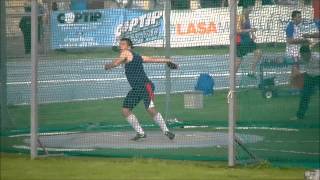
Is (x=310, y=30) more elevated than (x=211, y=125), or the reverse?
(x=310, y=30)

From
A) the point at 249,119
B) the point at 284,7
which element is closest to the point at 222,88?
the point at 249,119

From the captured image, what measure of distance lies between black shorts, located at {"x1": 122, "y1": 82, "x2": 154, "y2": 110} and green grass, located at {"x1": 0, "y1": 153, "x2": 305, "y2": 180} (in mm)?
1171

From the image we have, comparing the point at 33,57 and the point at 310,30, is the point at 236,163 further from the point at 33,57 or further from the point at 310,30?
the point at 33,57

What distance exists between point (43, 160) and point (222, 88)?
273cm

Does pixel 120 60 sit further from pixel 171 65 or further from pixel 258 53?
pixel 258 53

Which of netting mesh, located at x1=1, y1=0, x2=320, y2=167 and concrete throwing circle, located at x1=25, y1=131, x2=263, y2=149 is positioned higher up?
netting mesh, located at x1=1, y1=0, x2=320, y2=167

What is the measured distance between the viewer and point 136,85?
587 inches

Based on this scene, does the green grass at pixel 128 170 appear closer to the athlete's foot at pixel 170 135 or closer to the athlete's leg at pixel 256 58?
the athlete's foot at pixel 170 135

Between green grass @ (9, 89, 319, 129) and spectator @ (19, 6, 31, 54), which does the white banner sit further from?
spectator @ (19, 6, 31, 54)

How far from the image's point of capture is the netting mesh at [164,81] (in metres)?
13.5

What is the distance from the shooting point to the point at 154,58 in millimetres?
14891

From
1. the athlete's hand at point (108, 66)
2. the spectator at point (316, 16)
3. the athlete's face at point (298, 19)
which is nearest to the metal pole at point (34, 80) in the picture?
the athlete's hand at point (108, 66)

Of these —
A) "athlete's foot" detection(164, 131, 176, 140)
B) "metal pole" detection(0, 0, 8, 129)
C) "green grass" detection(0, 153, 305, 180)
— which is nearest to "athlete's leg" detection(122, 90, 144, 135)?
"athlete's foot" detection(164, 131, 176, 140)

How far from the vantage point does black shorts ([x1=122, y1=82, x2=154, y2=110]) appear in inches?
589
